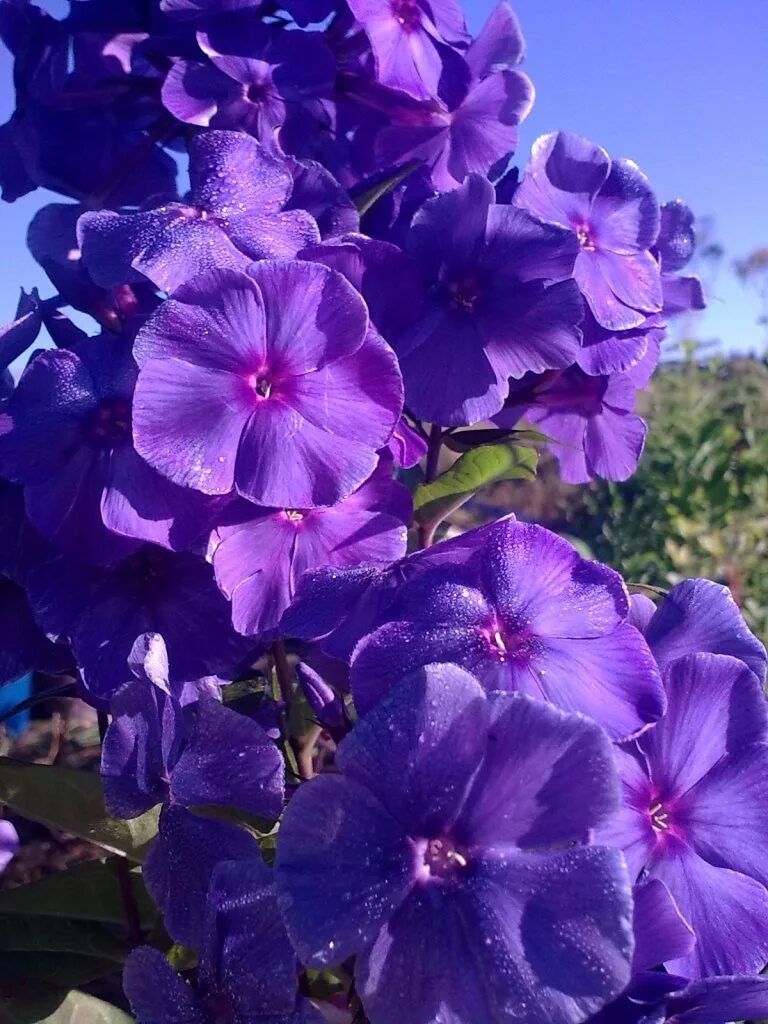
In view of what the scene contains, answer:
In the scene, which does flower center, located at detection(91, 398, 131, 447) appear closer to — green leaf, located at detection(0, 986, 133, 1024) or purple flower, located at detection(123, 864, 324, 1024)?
purple flower, located at detection(123, 864, 324, 1024)

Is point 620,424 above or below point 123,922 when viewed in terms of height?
above

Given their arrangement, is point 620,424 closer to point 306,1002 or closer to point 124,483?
point 124,483

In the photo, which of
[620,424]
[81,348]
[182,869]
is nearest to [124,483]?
[81,348]

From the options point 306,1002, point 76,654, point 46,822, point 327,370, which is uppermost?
point 327,370

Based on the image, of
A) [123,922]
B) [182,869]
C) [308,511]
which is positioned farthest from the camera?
[123,922]

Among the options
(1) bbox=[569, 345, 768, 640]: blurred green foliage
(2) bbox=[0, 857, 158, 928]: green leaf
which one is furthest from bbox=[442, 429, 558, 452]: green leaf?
(1) bbox=[569, 345, 768, 640]: blurred green foliage

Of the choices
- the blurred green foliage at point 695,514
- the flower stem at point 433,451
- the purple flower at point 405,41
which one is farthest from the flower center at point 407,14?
the blurred green foliage at point 695,514

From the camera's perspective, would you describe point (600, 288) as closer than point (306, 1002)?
No
